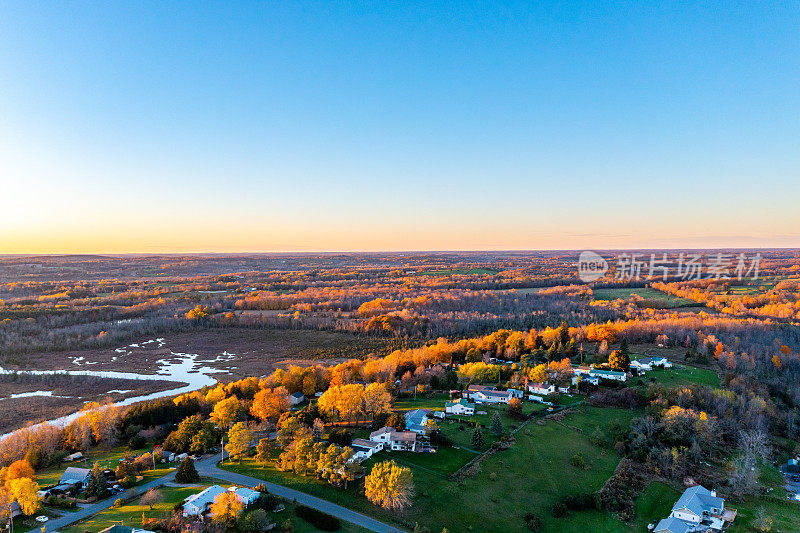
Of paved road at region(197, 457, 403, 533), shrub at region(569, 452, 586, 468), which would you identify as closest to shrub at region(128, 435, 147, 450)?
paved road at region(197, 457, 403, 533)

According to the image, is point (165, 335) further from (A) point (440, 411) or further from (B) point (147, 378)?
(A) point (440, 411)

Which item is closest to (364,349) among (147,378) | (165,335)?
(147,378)

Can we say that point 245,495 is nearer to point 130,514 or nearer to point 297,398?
point 130,514

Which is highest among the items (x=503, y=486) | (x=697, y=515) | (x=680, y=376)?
(x=680, y=376)

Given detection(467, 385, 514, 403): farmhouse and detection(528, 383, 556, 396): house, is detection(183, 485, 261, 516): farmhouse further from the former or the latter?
detection(528, 383, 556, 396): house

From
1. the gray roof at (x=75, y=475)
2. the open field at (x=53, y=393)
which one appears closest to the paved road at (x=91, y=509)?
the gray roof at (x=75, y=475)

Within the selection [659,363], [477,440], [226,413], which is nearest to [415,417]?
[477,440]

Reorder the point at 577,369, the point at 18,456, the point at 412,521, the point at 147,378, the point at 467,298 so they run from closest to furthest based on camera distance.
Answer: the point at 412,521
the point at 18,456
the point at 577,369
the point at 147,378
the point at 467,298
